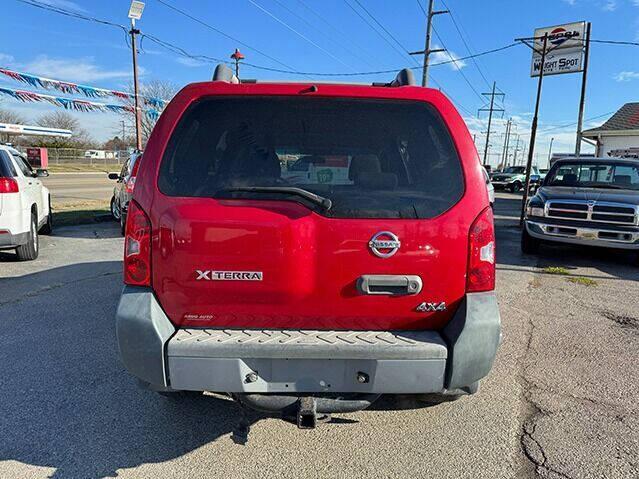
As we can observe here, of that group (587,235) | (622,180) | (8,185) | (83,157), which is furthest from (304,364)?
(83,157)

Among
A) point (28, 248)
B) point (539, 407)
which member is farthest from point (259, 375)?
point (28, 248)

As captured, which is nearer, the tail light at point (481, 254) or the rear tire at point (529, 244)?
the tail light at point (481, 254)

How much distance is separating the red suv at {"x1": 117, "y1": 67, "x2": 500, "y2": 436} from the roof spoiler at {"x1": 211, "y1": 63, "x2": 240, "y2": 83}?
234 millimetres

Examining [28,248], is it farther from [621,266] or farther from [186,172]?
[621,266]

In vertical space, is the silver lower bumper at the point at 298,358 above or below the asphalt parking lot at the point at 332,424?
above

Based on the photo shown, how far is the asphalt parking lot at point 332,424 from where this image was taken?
256 cm

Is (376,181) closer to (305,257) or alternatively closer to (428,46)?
(305,257)

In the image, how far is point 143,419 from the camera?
298cm

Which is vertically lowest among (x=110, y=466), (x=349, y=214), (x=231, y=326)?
(x=110, y=466)

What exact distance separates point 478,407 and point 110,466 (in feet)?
7.95

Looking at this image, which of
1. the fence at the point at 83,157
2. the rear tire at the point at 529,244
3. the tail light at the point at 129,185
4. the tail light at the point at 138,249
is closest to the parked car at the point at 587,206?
the rear tire at the point at 529,244

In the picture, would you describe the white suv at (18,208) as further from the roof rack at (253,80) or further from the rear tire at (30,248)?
the roof rack at (253,80)

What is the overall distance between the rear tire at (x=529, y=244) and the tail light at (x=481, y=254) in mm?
7260

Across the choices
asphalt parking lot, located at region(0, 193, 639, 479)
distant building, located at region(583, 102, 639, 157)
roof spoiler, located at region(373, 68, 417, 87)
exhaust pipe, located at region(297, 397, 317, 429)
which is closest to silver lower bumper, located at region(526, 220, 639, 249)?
asphalt parking lot, located at region(0, 193, 639, 479)
